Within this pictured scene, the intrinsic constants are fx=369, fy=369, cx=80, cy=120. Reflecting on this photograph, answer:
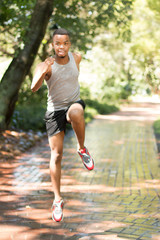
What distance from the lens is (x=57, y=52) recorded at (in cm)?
373

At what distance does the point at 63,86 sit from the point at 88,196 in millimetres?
2383

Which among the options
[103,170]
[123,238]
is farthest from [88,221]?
[103,170]

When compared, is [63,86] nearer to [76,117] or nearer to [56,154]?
[76,117]

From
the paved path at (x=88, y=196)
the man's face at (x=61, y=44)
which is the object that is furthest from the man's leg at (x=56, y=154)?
the man's face at (x=61, y=44)

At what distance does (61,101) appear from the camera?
12.9 feet

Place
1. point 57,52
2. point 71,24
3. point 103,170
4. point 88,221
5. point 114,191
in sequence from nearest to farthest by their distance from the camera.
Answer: point 57,52, point 88,221, point 114,191, point 103,170, point 71,24

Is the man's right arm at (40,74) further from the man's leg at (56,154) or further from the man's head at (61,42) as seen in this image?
the man's leg at (56,154)

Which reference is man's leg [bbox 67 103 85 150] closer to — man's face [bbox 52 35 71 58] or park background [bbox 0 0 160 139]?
man's face [bbox 52 35 71 58]

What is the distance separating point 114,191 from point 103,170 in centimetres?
157

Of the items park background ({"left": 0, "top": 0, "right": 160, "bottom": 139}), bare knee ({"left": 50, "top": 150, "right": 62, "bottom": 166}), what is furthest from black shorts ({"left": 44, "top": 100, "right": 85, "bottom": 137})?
park background ({"left": 0, "top": 0, "right": 160, "bottom": 139})

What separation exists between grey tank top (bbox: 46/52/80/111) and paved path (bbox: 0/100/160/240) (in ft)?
4.70

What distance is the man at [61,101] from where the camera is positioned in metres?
3.73

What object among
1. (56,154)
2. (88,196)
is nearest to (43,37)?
(88,196)

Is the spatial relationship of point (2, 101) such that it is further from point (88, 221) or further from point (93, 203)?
point (88, 221)
